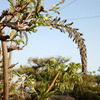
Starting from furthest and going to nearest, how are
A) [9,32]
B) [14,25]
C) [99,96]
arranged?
[99,96], [9,32], [14,25]

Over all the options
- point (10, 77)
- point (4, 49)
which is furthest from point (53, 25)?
point (10, 77)

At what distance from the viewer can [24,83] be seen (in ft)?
8.35

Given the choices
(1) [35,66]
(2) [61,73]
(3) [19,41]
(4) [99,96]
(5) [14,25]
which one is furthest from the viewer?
(1) [35,66]

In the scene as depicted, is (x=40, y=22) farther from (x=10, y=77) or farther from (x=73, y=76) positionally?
(x=73, y=76)

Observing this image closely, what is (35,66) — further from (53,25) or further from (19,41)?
(53,25)

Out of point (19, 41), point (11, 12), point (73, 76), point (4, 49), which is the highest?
point (11, 12)

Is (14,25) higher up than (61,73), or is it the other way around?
(14,25)

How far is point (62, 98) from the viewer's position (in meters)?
4.75

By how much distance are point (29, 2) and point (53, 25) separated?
0.80 feet

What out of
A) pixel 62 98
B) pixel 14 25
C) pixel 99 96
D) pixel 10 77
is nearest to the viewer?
pixel 14 25

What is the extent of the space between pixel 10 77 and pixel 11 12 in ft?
4.77

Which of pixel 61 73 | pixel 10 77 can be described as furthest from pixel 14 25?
pixel 61 73

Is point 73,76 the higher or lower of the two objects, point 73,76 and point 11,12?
the lower

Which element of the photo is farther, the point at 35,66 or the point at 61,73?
the point at 35,66
